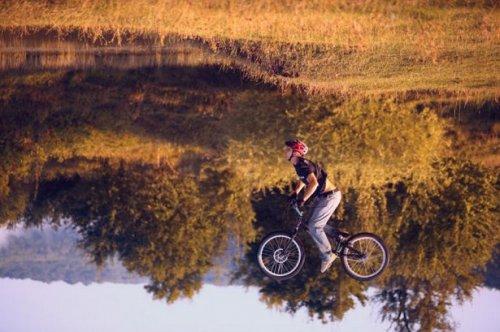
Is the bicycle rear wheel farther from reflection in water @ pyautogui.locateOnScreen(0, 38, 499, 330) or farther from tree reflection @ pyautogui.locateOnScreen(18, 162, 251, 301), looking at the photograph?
tree reflection @ pyautogui.locateOnScreen(18, 162, 251, 301)

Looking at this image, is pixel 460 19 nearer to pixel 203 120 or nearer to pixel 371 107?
pixel 371 107

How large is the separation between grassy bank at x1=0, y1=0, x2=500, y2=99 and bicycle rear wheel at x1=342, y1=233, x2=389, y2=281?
17.7ft

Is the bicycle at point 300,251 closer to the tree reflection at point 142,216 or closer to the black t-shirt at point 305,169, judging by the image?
the black t-shirt at point 305,169

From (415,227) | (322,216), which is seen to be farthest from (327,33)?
(415,227)

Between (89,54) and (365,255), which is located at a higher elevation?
(89,54)

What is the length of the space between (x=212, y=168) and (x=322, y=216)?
731 cm

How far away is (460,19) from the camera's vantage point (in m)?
19.6

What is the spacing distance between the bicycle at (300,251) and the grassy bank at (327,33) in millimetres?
5396

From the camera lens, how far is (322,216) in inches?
657

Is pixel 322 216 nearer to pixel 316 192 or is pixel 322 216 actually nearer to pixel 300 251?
pixel 316 192

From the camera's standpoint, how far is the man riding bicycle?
1597 cm

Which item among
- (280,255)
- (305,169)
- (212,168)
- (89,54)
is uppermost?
(305,169)

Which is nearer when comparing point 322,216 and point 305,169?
point 305,169

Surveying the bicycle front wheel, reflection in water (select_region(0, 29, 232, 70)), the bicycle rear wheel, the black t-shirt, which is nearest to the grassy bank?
reflection in water (select_region(0, 29, 232, 70))
